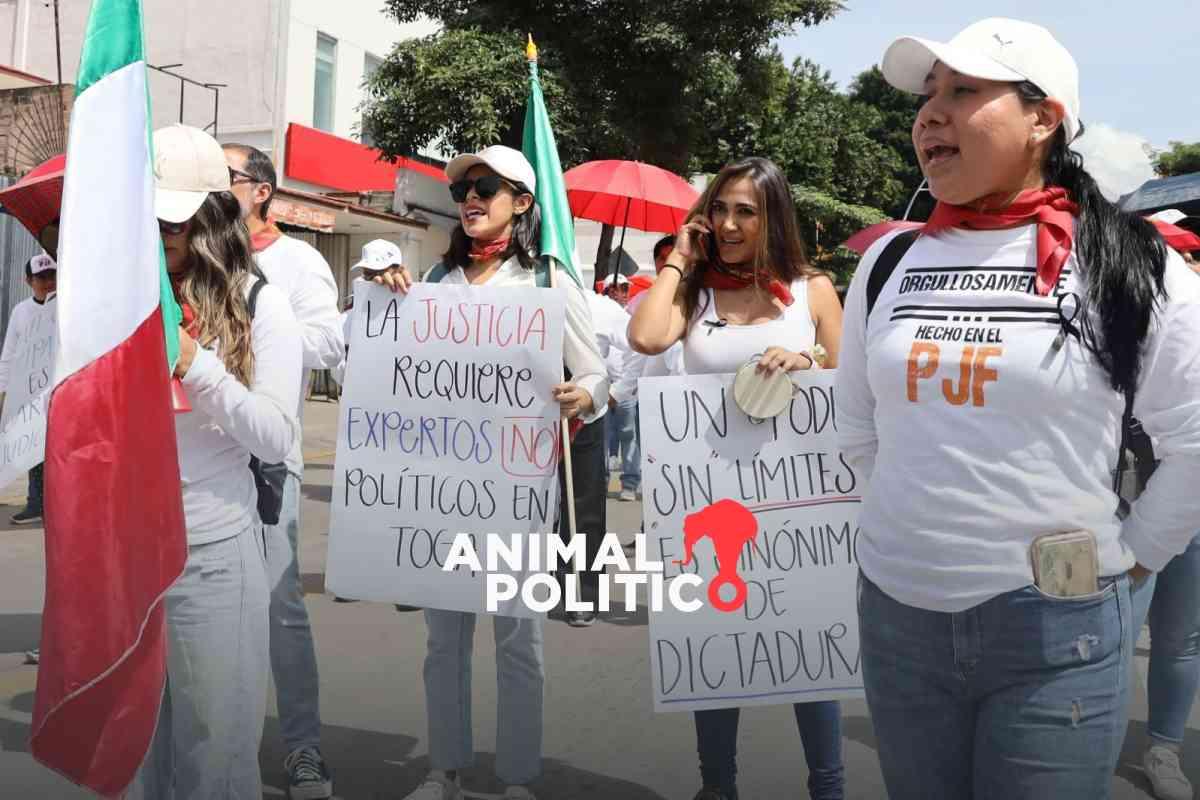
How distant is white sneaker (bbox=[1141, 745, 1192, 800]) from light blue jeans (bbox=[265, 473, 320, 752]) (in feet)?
9.15

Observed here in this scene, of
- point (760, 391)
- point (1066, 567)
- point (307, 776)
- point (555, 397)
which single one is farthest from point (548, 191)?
point (1066, 567)

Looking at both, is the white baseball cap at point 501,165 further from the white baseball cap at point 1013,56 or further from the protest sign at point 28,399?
the white baseball cap at point 1013,56

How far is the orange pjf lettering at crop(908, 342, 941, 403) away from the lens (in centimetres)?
209

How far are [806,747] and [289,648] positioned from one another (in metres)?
1.68

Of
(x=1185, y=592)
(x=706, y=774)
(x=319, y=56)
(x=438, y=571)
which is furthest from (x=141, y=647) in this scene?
(x=319, y=56)

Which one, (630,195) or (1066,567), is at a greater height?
(630,195)

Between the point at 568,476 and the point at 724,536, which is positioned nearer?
the point at 724,536

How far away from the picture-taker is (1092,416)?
2033mm

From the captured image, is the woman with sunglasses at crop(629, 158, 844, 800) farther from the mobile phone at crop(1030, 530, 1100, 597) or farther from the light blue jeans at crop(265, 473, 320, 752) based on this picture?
the mobile phone at crop(1030, 530, 1100, 597)

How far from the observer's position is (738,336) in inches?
138

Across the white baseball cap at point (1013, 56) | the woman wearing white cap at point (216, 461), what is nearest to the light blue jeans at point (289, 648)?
the woman wearing white cap at point (216, 461)

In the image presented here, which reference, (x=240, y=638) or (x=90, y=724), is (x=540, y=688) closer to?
(x=240, y=638)

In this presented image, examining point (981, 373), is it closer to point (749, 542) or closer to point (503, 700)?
point (749, 542)

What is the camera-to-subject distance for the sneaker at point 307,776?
11.9ft
